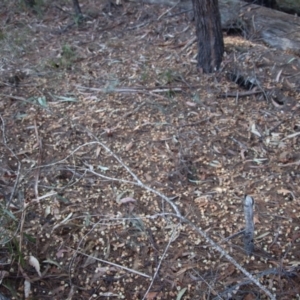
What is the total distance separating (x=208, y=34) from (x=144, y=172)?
141 cm

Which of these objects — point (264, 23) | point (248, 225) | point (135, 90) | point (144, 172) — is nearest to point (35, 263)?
point (144, 172)

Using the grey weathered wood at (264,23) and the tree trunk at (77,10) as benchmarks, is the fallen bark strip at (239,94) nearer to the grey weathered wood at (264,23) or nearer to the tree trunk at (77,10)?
the grey weathered wood at (264,23)

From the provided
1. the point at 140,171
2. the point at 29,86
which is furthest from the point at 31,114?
the point at 140,171

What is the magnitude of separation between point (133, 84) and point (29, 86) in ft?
2.74

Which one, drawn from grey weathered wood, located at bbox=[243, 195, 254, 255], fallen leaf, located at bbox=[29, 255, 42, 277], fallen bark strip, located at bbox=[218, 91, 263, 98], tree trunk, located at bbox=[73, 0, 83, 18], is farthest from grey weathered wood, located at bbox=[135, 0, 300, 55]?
fallen leaf, located at bbox=[29, 255, 42, 277]

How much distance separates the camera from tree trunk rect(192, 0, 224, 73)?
10.1 feet

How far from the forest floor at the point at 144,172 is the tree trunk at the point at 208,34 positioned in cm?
9

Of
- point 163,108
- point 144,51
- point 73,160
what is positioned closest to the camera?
point 73,160

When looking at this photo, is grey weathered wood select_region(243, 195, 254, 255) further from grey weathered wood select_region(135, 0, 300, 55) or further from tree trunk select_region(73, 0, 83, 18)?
tree trunk select_region(73, 0, 83, 18)

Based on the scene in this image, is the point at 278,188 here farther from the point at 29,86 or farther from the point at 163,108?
the point at 29,86

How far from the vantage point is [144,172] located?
7.77 ft

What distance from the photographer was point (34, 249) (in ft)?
6.43

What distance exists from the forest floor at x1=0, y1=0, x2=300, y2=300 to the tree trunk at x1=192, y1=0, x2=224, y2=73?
0.30ft

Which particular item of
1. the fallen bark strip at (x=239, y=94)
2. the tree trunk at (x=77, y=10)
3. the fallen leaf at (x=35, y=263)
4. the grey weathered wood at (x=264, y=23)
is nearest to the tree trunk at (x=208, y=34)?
the fallen bark strip at (x=239, y=94)
